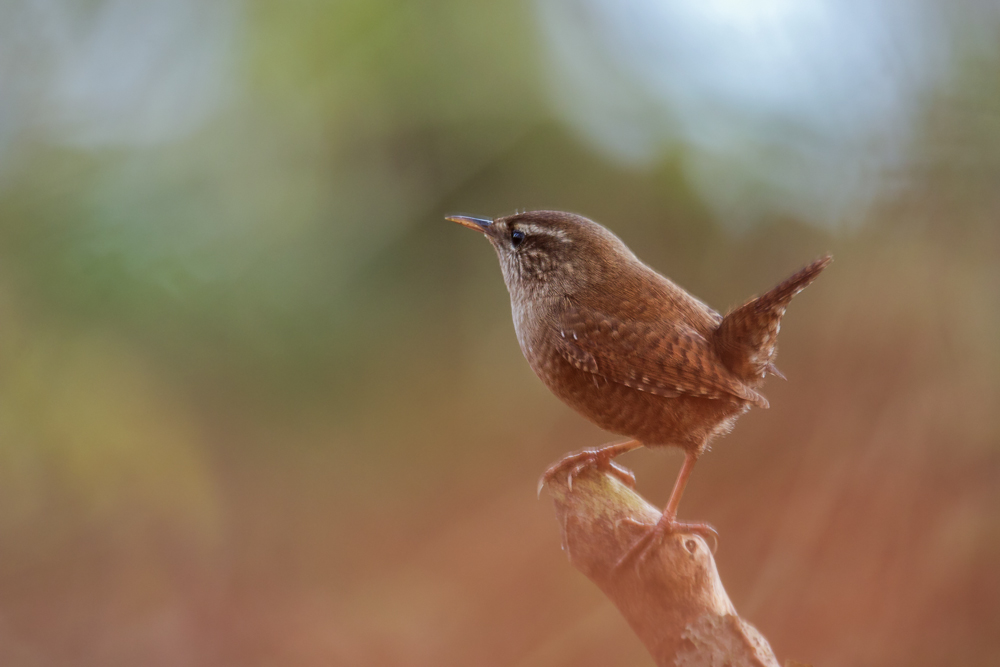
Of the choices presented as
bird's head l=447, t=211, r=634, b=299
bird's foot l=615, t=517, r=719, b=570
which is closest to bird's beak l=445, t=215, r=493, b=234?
bird's head l=447, t=211, r=634, b=299

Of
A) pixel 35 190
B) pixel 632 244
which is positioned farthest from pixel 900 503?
pixel 35 190

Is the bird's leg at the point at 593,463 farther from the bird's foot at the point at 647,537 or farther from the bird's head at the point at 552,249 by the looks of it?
the bird's head at the point at 552,249

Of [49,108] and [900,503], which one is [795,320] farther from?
[49,108]

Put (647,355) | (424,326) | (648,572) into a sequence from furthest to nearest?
(424,326), (647,355), (648,572)

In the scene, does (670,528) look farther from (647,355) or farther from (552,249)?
(552,249)

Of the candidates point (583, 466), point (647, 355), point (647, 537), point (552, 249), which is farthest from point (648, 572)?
point (552, 249)

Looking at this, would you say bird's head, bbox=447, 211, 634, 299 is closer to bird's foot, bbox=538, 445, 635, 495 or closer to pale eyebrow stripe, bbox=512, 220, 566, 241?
pale eyebrow stripe, bbox=512, 220, 566, 241

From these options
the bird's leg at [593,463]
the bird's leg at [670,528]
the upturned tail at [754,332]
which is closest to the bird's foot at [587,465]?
the bird's leg at [593,463]
